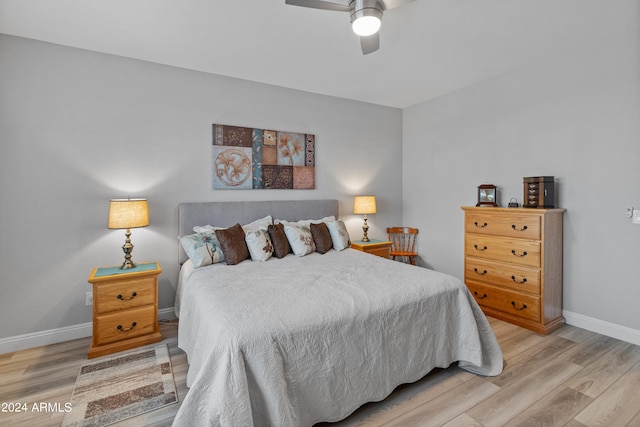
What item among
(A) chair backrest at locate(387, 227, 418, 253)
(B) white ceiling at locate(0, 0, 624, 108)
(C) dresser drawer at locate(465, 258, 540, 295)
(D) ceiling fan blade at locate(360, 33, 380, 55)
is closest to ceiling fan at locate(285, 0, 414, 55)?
(D) ceiling fan blade at locate(360, 33, 380, 55)

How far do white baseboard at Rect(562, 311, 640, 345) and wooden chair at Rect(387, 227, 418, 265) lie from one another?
185cm

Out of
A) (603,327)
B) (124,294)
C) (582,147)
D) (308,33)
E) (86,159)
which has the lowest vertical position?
(603,327)

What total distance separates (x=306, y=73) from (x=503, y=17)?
1829 millimetres

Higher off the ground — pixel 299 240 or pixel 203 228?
pixel 203 228

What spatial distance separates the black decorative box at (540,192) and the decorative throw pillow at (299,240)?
219cm

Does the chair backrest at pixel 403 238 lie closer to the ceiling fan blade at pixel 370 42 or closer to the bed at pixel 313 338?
the bed at pixel 313 338

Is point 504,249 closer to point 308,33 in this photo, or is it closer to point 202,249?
point 308,33

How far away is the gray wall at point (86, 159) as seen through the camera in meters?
2.56

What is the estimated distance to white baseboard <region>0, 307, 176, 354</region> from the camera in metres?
2.55

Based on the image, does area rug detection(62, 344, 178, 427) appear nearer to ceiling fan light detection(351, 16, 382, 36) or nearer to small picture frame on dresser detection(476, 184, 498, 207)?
ceiling fan light detection(351, 16, 382, 36)

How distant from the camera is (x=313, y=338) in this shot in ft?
5.35

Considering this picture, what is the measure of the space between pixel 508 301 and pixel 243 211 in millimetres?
2906

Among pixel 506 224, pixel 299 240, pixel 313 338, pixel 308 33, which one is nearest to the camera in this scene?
pixel 313 338

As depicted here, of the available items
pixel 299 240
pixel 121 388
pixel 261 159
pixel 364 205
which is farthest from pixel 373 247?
pixel 121 388
